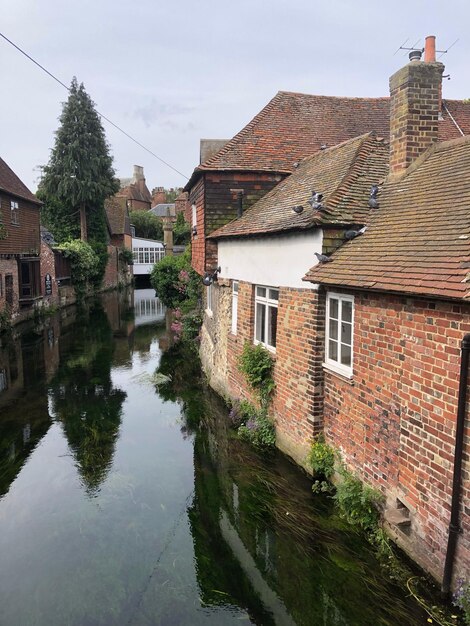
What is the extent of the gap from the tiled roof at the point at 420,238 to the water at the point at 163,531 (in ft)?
11.4

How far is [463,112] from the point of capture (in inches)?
685

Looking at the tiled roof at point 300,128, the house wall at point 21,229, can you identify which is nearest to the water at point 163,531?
the tiled roof at point 300,128

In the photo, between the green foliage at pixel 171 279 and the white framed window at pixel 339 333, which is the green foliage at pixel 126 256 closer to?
the green foliage at pixel 171 279

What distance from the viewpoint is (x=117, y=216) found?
5588 centimetres

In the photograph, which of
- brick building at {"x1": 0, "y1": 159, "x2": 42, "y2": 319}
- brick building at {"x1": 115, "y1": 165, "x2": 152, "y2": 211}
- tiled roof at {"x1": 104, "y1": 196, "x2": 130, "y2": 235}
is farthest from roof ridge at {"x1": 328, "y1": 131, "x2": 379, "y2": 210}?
brick building at {"x1": 115, "y1": 165, "x2": 152, "y2": 211}

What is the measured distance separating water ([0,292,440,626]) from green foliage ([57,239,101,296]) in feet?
81.5

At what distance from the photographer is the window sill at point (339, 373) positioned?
280 inches

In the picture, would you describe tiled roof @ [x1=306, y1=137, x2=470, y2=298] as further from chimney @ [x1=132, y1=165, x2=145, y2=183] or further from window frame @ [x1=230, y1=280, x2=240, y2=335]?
chimney @ [x1=132, y1=165, x2=145, y2=183]

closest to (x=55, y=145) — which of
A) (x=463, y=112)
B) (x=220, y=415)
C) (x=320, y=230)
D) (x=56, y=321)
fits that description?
(x=56, y=321)

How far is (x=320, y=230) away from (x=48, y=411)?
8.73 meters

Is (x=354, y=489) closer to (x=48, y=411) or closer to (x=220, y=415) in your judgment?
(x=220, y=415)

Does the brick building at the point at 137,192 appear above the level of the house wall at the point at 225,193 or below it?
above

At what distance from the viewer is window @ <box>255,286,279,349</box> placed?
10.1 metres

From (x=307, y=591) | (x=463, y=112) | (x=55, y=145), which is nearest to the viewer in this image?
(x=307, y=591)
